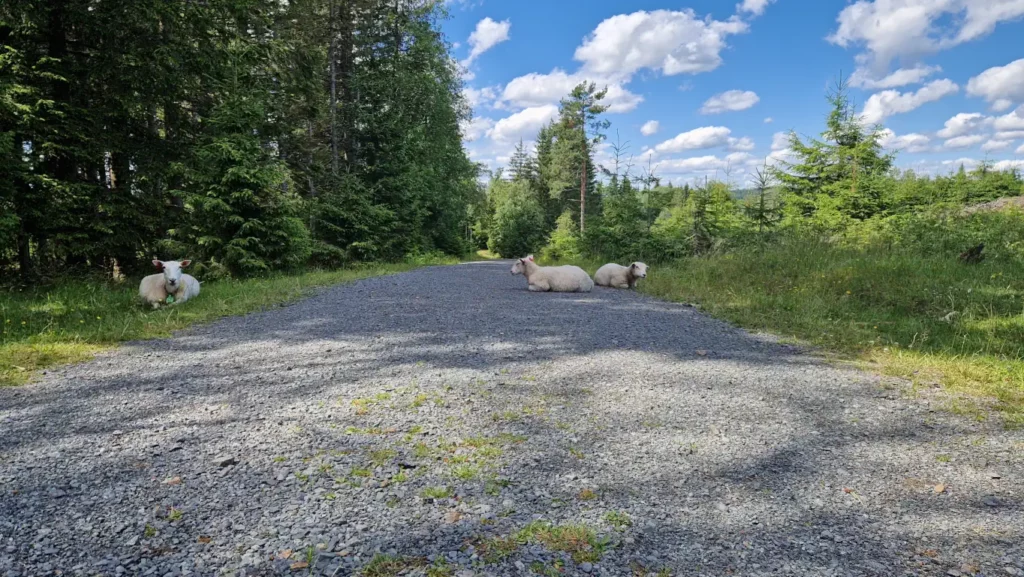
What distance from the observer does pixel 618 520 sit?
240 cm

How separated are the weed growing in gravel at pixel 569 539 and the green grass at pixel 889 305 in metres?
3.53

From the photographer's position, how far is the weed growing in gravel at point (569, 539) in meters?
2.13

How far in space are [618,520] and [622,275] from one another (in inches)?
381

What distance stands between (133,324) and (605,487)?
6847 millimetres

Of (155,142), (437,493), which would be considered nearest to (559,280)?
(437,493)

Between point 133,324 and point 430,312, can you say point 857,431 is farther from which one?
point 133,324

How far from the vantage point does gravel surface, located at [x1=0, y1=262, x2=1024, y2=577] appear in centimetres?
214

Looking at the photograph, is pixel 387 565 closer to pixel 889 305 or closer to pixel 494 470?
pixel 494 470

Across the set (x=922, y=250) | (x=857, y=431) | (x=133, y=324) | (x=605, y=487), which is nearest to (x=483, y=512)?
(x=605, y=487)

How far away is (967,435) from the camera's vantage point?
133 inches

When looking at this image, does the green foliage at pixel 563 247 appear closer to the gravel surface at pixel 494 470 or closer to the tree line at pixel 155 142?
the tree line at pixel 155 142

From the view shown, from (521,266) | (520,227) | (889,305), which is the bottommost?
(889,305)

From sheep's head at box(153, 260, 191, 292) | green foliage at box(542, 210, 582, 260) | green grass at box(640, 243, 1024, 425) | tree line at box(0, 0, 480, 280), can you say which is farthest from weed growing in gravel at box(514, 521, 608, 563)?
green foliage at box(542, 210, 582, 260)

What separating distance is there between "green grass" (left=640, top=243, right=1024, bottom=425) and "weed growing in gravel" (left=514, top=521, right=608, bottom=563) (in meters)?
3.53
